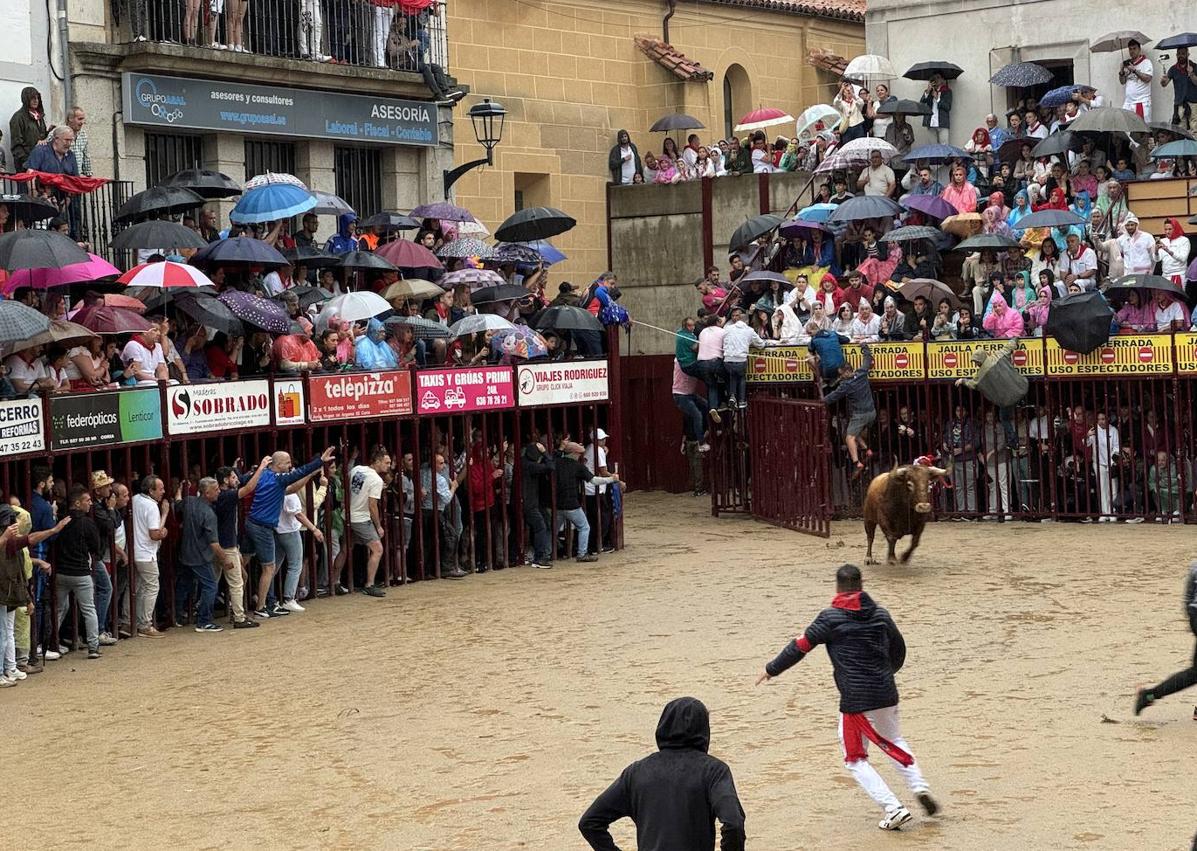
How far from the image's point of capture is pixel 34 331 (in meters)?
17.2

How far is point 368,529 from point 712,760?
1345 cm

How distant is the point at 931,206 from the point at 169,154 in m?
10.9

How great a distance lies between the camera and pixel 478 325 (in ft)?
75.8

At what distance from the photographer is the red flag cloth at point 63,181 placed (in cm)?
2148

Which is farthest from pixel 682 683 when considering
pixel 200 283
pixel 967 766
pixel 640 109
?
pixel 640 109

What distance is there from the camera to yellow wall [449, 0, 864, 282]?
31.7m

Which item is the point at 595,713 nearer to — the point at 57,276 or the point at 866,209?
the point at 57,276

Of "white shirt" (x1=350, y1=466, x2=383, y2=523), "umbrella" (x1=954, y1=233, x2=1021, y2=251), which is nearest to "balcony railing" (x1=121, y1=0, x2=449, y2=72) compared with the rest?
"white shirt" (x1=350, y1=466, x2=383, y2=523)

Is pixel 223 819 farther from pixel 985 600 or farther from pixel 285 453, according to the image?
pixel 985 600

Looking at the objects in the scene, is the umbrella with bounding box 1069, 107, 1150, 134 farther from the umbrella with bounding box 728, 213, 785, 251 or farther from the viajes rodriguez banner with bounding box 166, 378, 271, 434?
the viajes rodriguez banner with bounding box 166, 378, 271, 434

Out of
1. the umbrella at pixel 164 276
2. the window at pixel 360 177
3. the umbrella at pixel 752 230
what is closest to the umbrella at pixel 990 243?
the umbrella at pixel 752 230

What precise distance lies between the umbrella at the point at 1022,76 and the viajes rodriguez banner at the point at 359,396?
13393mm

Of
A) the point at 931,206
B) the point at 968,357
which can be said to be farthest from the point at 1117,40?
the point at 968,357

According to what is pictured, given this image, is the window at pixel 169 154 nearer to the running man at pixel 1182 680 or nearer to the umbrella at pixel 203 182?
the umbrella at pixel 203 182
